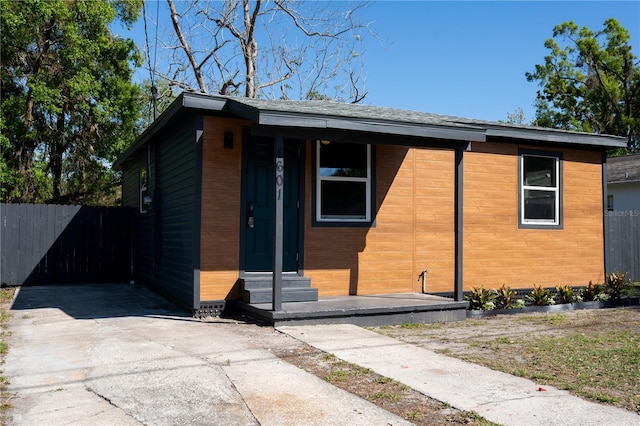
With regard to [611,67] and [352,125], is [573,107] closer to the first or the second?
[611,67]

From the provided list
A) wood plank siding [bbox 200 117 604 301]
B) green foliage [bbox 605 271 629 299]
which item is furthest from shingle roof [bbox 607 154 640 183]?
green foliage [bbox 605 271 629 299]

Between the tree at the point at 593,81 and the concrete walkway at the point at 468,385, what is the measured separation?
30380 millimetres

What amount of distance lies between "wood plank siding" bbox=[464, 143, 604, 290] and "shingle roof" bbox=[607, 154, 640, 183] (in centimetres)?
1240

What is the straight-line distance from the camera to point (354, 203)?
8.80 metres

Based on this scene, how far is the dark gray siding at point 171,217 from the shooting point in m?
8.03

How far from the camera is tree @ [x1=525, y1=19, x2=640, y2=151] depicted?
32.4m

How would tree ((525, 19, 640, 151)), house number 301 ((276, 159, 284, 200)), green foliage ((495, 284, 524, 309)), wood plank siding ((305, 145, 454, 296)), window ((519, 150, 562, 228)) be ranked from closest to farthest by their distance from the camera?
house number 301 ((276, 159, 284, 200)) → wood plank siding ((305, 145, 454, 296)) → green foliage ((495, 284, 524, 309)) → window ((519, 150, 562, 228)) → tree ((525, 19, 640, 151))

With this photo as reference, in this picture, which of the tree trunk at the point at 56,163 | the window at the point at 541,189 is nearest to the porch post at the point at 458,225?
the window at the point at 541,189

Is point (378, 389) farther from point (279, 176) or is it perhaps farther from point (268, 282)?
point (268, 282)

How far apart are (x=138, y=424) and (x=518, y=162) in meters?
8.39

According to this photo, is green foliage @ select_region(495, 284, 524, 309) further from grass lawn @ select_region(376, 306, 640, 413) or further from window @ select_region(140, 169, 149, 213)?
window @ select_region(140, 169, 149, 213)

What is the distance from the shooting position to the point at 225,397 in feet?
13.6

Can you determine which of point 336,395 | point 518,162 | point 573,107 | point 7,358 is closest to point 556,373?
point 336,395

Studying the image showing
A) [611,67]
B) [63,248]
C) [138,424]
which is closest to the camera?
[138,424]
